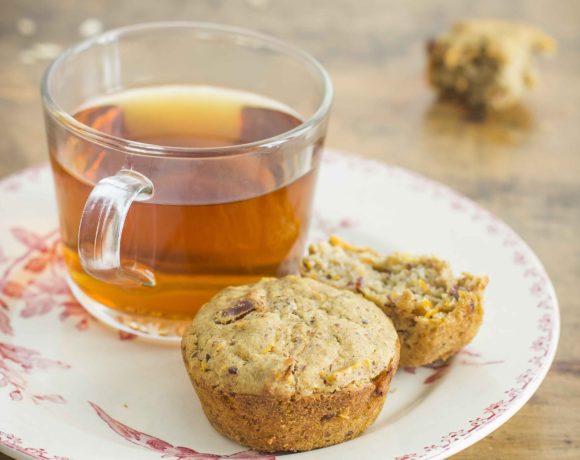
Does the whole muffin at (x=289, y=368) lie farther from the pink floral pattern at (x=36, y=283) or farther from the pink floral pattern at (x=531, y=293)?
the pink floral pattern at (x=36, y=283)

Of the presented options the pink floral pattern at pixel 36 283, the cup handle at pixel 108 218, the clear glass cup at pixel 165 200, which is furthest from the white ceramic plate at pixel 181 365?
the cup handle at pixel 108 218

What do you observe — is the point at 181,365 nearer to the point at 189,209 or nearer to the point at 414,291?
the point at 189,209

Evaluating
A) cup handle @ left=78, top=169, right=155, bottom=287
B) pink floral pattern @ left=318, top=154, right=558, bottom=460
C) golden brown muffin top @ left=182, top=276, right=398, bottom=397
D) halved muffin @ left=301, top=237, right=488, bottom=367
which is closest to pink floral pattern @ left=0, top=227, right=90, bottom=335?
cup handle @ left=78, top=169, right=155, bottom=287

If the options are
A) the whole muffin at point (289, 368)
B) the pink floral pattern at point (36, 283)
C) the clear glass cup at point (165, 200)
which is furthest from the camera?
the pink floral pattern at point (36, 283)

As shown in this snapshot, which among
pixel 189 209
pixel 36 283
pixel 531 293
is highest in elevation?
pixel 189 209

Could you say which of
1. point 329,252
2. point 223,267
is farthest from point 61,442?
point 329,252

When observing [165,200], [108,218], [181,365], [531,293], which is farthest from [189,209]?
[531,293]
